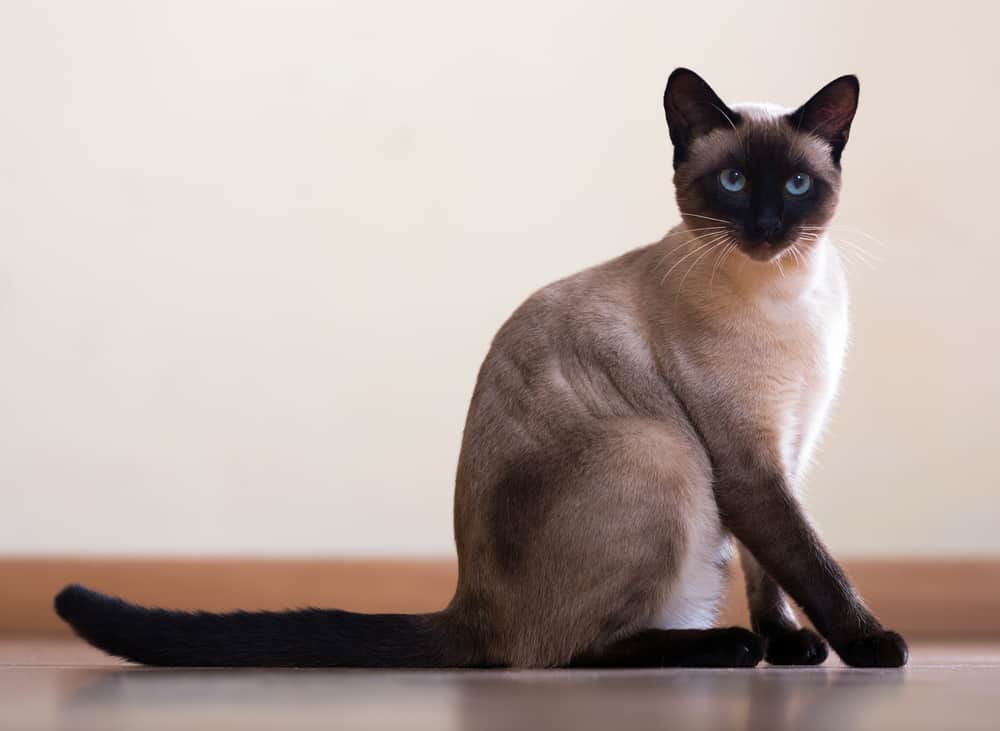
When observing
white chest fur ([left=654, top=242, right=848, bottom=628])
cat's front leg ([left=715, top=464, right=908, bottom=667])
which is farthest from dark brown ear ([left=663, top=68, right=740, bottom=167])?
cat's front leg ([left=715, top=464, right=908, bottom=667])

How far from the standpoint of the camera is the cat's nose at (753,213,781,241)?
6.09 ft

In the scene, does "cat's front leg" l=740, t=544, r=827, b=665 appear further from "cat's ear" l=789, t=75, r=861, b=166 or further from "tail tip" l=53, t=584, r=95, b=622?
"tail tip" l=53, t=584, r=95, b=622

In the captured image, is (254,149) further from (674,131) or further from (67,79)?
(674,131)

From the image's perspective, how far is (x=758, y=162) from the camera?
6.23 ft

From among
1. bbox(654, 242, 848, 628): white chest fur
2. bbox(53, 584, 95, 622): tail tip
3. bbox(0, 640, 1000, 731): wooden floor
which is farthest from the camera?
bbox(654, 242, 848, 628): white chest fur

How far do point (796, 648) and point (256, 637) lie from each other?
805mm

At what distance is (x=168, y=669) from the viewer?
174 cm

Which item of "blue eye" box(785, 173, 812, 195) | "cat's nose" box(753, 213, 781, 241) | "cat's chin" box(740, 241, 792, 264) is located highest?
"blue eye" box(785, 173, 812, 195)

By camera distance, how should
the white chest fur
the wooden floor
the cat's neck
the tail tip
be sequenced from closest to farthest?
the wooden floor
the tail tip
the white chest fur
the cat's neck

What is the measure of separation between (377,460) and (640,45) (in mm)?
1205

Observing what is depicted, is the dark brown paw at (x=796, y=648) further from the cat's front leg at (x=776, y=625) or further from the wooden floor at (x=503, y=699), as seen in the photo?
the wooden floor at (x=503, y=699)

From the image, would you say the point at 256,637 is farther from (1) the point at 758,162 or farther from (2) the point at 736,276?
(1) the point at 758,162

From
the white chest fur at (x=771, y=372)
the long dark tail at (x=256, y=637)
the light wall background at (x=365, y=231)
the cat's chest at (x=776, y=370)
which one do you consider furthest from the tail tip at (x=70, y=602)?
the light wall background at (x=365, y=231)

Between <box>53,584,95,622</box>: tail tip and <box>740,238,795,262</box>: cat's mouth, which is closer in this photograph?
<box>53,584,95,622</box>: tail tip
